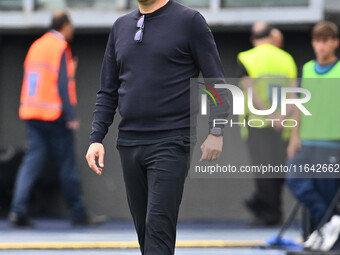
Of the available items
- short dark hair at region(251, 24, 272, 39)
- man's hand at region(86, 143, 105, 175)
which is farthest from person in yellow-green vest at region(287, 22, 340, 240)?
man's hand at region(86, 143, 105, 175)

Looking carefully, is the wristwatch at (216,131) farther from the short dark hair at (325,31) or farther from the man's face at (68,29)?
the man's face at (68,29)

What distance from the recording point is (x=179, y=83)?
476 centimetres

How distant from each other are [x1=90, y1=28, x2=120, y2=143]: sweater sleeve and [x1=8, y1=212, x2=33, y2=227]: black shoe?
464 centimetres

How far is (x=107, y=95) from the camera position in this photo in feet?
16.6

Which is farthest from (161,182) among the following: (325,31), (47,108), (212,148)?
(47,108)

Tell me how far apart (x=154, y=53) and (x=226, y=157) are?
557cm

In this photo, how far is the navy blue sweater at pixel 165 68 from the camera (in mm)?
4742

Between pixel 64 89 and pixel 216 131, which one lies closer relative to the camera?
pixel 216 131

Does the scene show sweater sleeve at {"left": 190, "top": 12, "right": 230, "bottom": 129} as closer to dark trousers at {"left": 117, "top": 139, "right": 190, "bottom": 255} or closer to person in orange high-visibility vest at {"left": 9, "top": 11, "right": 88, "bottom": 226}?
dark trousers at {"left": 117, "top": 139, "right": 190, "bottom": 255}

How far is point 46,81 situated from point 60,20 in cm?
62

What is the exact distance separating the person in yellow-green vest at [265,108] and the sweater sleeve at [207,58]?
4227 millimetres

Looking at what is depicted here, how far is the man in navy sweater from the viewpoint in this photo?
4.73 m

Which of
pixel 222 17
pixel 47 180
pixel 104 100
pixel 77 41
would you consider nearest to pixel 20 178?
pixel 47 180

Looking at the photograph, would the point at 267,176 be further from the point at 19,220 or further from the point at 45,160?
the point at 19,220
